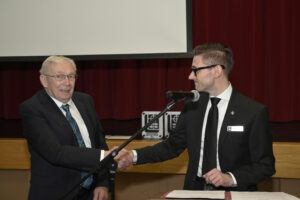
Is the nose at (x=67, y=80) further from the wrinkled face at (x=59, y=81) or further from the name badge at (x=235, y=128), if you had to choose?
the name badge at (x=235, y=128)

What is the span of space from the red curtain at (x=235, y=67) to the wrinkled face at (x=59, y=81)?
173 cm

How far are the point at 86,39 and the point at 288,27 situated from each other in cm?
203

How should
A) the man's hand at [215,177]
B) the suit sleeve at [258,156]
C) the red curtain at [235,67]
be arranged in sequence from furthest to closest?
1. the red curtain at [235,67]
2. the suit sleeve at [258,156]
3. the man's hand at [215,177]

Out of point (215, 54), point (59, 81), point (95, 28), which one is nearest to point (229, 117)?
point (215, 54)

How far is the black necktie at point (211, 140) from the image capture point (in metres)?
2.17

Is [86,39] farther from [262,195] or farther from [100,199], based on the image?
[262,195]

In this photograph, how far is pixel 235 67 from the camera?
372 centimetres

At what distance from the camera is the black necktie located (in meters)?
2.17

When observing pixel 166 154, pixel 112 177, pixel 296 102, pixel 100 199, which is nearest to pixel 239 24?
pixel 296 102

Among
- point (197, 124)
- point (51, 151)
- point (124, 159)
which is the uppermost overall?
point (197, 124)

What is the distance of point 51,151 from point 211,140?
0.95 metres

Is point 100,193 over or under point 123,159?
under

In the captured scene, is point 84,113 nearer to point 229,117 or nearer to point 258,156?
point 229,117

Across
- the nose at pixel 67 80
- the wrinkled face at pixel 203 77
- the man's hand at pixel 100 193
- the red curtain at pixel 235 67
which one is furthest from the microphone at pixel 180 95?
the red curtain at pixel 235 67
